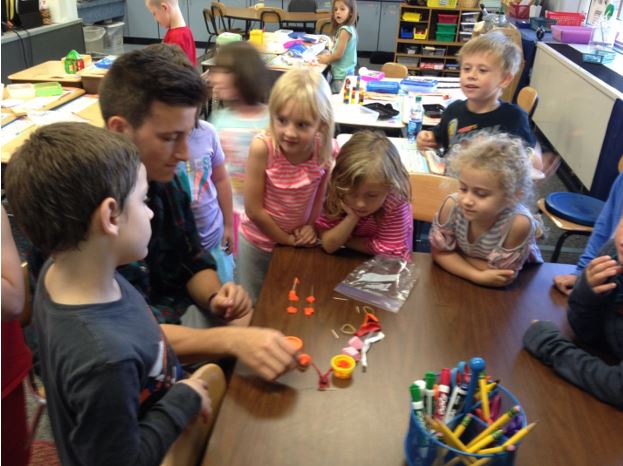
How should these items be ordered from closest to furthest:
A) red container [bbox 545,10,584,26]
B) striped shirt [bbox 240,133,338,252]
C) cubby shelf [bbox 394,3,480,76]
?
1. striped shirt [bbox 240,133,338,252]
2. red container [bbox 545,10,584,26]
3. cubby shelf [bbox 394,3,480,76]

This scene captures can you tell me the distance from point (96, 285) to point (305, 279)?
2.16 feet

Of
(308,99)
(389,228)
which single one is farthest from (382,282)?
(308,99)

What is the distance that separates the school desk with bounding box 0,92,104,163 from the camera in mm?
2416

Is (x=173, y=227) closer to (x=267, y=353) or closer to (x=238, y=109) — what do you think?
(x=267, y=353)

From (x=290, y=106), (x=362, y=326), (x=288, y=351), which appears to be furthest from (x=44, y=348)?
(x=290, y=106)

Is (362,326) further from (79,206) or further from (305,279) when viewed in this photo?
(79,206)

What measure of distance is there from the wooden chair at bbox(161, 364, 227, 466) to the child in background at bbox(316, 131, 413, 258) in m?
0.62

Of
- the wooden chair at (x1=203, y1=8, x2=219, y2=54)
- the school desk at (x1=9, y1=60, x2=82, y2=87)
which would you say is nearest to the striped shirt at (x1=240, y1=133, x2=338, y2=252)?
the school desk at (x1=9, y1=60, x2=82, y2=87)

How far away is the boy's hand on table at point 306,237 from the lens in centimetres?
157

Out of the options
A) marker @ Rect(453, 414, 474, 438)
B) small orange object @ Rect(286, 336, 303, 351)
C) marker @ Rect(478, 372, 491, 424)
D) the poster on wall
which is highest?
the poster on wall

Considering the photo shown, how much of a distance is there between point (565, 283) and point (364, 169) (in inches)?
25.2

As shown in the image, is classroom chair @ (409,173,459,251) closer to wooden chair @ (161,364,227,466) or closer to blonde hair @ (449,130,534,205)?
blonde hair @ (449,130,534,205)

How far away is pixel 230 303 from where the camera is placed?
135 cm

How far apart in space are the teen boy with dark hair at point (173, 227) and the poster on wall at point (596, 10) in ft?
17.4
